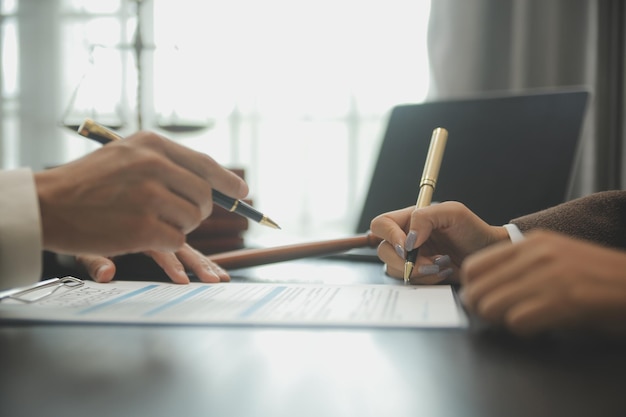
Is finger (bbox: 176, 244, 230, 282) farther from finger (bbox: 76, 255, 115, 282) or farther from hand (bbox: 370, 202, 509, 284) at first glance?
hand (bbox: 370, 202, 509, 284)

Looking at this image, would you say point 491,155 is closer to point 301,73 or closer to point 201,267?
point 201,267

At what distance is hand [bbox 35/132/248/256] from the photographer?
20.4 inches

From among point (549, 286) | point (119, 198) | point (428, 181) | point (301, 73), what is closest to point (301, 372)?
point (549, 286)

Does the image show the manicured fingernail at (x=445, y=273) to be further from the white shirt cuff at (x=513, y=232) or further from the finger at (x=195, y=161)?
the finger at (x=195, y=161)

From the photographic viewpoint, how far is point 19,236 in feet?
1.65

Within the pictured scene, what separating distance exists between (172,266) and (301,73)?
1568mm

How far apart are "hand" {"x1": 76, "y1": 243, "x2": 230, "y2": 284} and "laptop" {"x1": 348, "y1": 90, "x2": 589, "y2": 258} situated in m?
0.35

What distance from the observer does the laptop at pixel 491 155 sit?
1.12 metres

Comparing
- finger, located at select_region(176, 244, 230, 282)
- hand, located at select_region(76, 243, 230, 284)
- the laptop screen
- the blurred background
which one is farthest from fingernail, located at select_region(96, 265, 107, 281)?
the blurred background

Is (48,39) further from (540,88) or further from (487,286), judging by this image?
(487,286)

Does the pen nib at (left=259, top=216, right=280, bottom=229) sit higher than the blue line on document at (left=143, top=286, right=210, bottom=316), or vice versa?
the pen nib at (left=259, top=216, right=280, bottom=229)

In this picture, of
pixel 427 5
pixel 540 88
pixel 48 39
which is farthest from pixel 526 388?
pixel 48 39

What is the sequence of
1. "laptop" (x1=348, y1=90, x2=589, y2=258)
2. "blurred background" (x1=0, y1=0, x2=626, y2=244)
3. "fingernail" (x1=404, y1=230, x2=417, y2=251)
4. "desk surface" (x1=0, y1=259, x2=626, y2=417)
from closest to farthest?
"desk surface" (x1=0, y1=259, x2=626, y2=417), "fingernail" (x1=404, y1=230, x2=417, y2=251), "laptop" (x1=348, y1=90, x2=589, y2=258), "blurred background" (x1=0, y1=0, x2=626, y2=244)

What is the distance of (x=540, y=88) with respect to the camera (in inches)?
74.1
